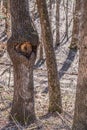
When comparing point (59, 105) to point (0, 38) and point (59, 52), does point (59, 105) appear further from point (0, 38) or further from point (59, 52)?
point (0, 38)

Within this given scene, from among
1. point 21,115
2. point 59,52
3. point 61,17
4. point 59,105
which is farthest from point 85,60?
point 61,17

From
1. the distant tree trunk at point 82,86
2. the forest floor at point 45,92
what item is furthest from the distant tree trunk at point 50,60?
the distant tree trunk at point 82,86

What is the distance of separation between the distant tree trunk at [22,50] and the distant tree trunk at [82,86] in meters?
3.20

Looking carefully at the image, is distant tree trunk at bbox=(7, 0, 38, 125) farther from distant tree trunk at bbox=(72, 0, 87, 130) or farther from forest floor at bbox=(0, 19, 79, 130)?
distant tree trunk at bbox=(72, 0, 87, 130)

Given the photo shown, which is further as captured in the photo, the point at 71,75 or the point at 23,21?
the point at 71,75

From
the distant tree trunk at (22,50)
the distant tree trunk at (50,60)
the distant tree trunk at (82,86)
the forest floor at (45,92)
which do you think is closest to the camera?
the distant tree trunk at (82,86)

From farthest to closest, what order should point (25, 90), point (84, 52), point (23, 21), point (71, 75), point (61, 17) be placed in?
point (61, 17) → point (71, 75) → point (25, 90) → point (23, 21) → point (84, 52)

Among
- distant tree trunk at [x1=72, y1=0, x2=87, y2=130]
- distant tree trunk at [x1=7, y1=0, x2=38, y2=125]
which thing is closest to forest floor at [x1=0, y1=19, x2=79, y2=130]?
distant tree trunk at [x1=7, y1=0, x2=38, y2=125]

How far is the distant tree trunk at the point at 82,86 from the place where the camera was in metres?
4.23

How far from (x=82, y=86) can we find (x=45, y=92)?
820cm

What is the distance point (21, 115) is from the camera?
27.9 feet

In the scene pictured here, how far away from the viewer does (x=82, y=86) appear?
4.42 meters

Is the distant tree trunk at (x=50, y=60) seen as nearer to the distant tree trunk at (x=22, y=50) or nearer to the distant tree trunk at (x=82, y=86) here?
the distant tree trunk at (x=22, y=50)

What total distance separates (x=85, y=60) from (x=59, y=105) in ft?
18.3
